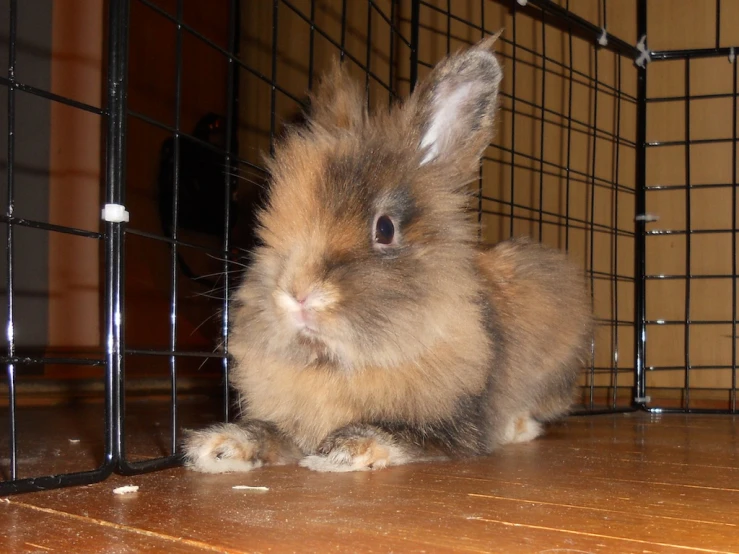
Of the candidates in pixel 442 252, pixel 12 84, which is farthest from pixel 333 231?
pixel 12 84

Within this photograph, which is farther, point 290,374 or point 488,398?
point 488,398

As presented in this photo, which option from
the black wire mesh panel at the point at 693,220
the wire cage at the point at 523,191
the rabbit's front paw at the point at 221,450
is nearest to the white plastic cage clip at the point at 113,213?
the rabbit's front paw at the point at 221,450

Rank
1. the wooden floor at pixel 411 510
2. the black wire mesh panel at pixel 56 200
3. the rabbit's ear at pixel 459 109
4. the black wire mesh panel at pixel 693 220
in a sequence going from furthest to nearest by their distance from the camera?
the black wire mesh panel at pixel 56 200, the black wire mesh panel at pixel 693 220, the rabbit's ear at pixel 459 109, the wooden floor at pixel 411 510

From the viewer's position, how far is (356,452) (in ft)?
4.54

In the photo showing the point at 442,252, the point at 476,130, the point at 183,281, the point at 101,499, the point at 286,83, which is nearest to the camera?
the point at 101,499

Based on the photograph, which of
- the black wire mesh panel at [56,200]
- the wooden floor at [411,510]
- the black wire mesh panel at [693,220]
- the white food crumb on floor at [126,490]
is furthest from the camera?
the black wire mesh panel at [56,200]

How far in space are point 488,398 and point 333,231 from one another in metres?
0.55

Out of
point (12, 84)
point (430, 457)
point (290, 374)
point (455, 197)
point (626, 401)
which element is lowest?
point (626, 401)

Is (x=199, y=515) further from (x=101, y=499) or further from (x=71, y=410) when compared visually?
(x=71, y=410)

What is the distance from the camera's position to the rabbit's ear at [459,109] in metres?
1.55

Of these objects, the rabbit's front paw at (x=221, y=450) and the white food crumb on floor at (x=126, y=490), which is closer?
the white food crumb on floor at (x=126, y=490)

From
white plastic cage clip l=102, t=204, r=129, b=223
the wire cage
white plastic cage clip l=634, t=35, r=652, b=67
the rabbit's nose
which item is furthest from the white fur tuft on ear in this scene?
white plastic cage clip l=634, t=35, r=652, b=67

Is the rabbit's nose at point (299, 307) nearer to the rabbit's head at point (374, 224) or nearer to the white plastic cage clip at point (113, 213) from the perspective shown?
the rabbit's head at point (374, 224)

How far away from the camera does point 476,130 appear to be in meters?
1.62
